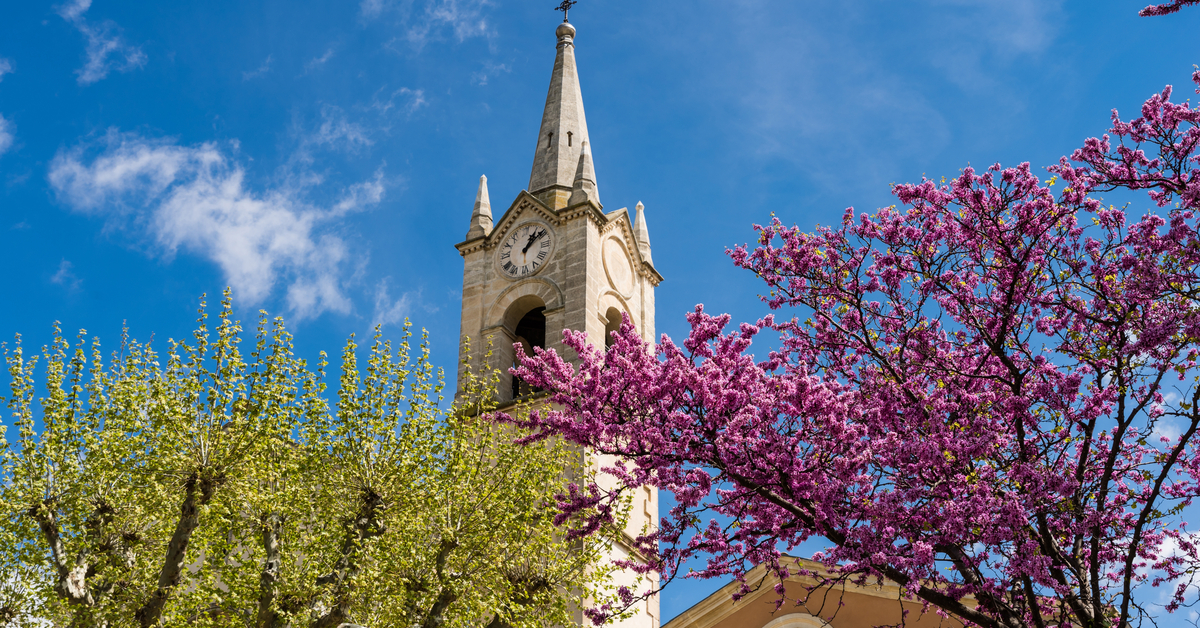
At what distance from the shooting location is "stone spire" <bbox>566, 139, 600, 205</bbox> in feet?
97.2

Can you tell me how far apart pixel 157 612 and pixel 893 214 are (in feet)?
39.3

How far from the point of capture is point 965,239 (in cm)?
996

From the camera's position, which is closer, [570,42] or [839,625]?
[839,625]

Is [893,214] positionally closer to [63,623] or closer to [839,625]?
[839,625]

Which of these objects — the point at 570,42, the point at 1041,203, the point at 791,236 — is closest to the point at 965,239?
the point at 1041,203

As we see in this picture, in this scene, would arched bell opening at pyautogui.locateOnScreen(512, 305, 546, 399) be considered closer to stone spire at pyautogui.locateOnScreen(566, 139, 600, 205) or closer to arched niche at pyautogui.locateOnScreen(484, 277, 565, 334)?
arched niche at pyautogui.locateOnScreen(484, 277, 565, 334)

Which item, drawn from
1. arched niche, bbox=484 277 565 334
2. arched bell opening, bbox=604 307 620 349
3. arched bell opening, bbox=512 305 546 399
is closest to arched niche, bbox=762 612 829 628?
arched bell opening, bbox=604 307 620 349

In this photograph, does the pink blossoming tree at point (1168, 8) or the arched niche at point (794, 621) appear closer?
the pink blossoming tree at point (1168, 8)

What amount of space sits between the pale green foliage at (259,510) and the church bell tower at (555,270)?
8600 mm

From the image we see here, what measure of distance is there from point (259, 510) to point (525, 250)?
15311 mm

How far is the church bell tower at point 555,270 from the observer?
2761cm

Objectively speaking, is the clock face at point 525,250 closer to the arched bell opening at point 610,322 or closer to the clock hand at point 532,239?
the clock hand at point 532,239

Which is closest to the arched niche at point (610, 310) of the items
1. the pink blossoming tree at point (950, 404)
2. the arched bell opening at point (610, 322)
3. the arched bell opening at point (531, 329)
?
the arched bell opening at point (610, 322)

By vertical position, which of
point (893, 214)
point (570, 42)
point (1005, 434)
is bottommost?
point (1005, 434)
